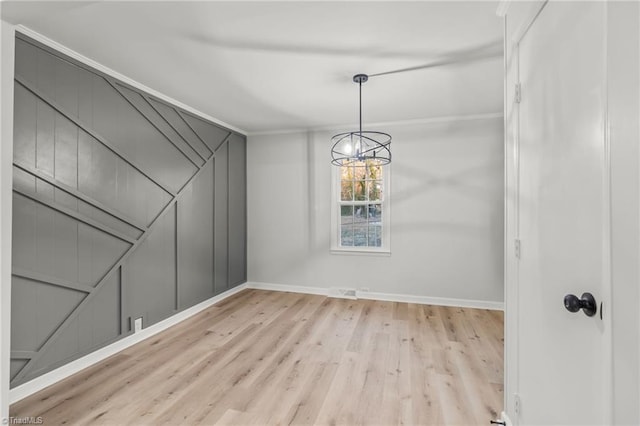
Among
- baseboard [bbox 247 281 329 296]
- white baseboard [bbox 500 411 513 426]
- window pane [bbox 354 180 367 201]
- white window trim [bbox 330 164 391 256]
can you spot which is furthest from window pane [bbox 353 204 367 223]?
white baseboard [bbox 500 411 513 426]

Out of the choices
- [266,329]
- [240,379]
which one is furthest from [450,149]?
[240,379]

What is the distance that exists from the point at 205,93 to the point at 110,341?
8.81 ft

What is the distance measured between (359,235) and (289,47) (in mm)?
3057

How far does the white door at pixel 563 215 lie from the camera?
100 centimetres

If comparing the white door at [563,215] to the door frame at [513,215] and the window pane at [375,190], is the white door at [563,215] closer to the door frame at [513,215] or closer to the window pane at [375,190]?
the door frame at [513,215]

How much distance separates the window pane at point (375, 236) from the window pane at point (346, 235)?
1.04 feet

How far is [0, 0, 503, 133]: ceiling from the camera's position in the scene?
2.00m

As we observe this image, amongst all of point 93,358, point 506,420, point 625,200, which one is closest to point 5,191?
point 93,358

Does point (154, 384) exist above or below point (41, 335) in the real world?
below

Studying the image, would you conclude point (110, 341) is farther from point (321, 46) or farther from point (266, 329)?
point (321, 46)

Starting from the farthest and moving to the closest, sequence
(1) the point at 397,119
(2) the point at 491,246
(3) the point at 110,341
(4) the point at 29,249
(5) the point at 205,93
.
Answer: (1) the point at 397,119
(2) the point at 491,246
(5) the point at 205,93
(3) the point at 110,341
(4) the point at 29,249

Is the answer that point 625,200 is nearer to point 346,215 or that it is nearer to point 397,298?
point 397,298

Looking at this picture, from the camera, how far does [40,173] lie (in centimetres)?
229

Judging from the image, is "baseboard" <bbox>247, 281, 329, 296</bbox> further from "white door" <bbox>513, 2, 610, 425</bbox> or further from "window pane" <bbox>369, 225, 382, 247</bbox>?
"white door" <bbox>513, 2, 610, 425</bbox>
